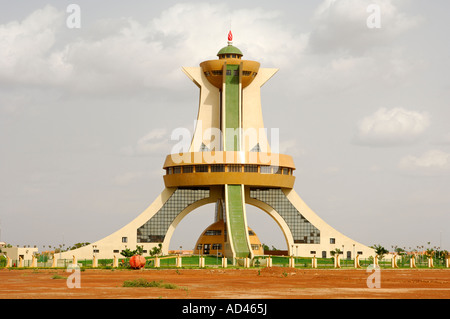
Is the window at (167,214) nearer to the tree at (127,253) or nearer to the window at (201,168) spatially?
the window at (201,168)

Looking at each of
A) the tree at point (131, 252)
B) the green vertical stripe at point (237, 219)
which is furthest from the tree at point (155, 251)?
the green vertical stripe at point (237, 219)

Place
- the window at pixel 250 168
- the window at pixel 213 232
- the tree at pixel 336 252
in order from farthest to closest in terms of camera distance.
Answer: the window at pixel 213 232
the tree at pixel 336 252
the window at pixel 250 168

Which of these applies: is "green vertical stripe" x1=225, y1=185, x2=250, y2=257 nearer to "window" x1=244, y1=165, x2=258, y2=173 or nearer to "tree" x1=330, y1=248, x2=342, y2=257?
"window" x1=244, y1=165, x2=258, y2=173

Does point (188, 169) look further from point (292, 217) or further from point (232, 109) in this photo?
point (292, 217)

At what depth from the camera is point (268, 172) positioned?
8281 cm

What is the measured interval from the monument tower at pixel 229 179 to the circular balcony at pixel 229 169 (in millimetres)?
116

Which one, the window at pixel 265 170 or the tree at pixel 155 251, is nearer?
the tree at pixel 155 251

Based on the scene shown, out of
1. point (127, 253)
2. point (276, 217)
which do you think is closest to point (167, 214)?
point (127, 253)

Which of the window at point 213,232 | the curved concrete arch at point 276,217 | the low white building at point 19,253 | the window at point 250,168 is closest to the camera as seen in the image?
the low white building at point 19,253

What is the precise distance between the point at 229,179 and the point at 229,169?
1.17 meters

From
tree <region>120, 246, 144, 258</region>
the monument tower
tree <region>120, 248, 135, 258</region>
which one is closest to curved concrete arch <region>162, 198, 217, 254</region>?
the monument tower

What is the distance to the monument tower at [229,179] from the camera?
269 ft

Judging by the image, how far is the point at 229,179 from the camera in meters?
81.8
